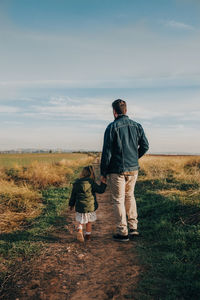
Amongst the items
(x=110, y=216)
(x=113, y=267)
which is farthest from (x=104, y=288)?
(x=110, y=216)

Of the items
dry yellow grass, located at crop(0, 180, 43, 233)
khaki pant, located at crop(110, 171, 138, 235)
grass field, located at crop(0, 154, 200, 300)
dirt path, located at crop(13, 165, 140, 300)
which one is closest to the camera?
dirt path, located at crop(13, 165, 140, 300)

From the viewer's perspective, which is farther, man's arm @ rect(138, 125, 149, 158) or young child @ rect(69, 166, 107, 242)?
man's arm @ rect(138, 125, 149, 158)

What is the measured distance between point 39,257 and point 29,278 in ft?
2.36

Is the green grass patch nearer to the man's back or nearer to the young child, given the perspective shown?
the young child

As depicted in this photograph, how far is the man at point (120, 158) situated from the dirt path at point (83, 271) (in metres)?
0.60

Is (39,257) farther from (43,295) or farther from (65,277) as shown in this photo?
(43,295)

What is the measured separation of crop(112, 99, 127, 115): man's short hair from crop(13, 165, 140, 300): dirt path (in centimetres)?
264

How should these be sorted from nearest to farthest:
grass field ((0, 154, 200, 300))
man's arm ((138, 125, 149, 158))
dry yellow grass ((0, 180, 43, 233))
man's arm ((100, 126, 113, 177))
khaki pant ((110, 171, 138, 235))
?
grass field ((0, 154, 200, 300))
man's arm ((100, 126, 113, 177))
khaki pant ((110, 171, 138, 235))
man's arm ((138, 125, 149, 158))
dry yellow grass ((0, 180, 43, 233))

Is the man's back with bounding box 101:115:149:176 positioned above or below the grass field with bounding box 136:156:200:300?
above

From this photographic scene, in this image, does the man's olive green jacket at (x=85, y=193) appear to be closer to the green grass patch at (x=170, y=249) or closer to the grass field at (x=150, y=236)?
the grass field at (x=150, y=236)

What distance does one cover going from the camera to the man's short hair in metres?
5.12

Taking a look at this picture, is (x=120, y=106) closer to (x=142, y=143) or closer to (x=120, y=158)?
(x=142, y=143)

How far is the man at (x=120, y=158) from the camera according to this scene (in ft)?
16.3

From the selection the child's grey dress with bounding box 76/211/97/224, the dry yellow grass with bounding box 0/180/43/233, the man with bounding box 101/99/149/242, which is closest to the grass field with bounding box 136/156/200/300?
the man with bounding box 101/99/149/242
